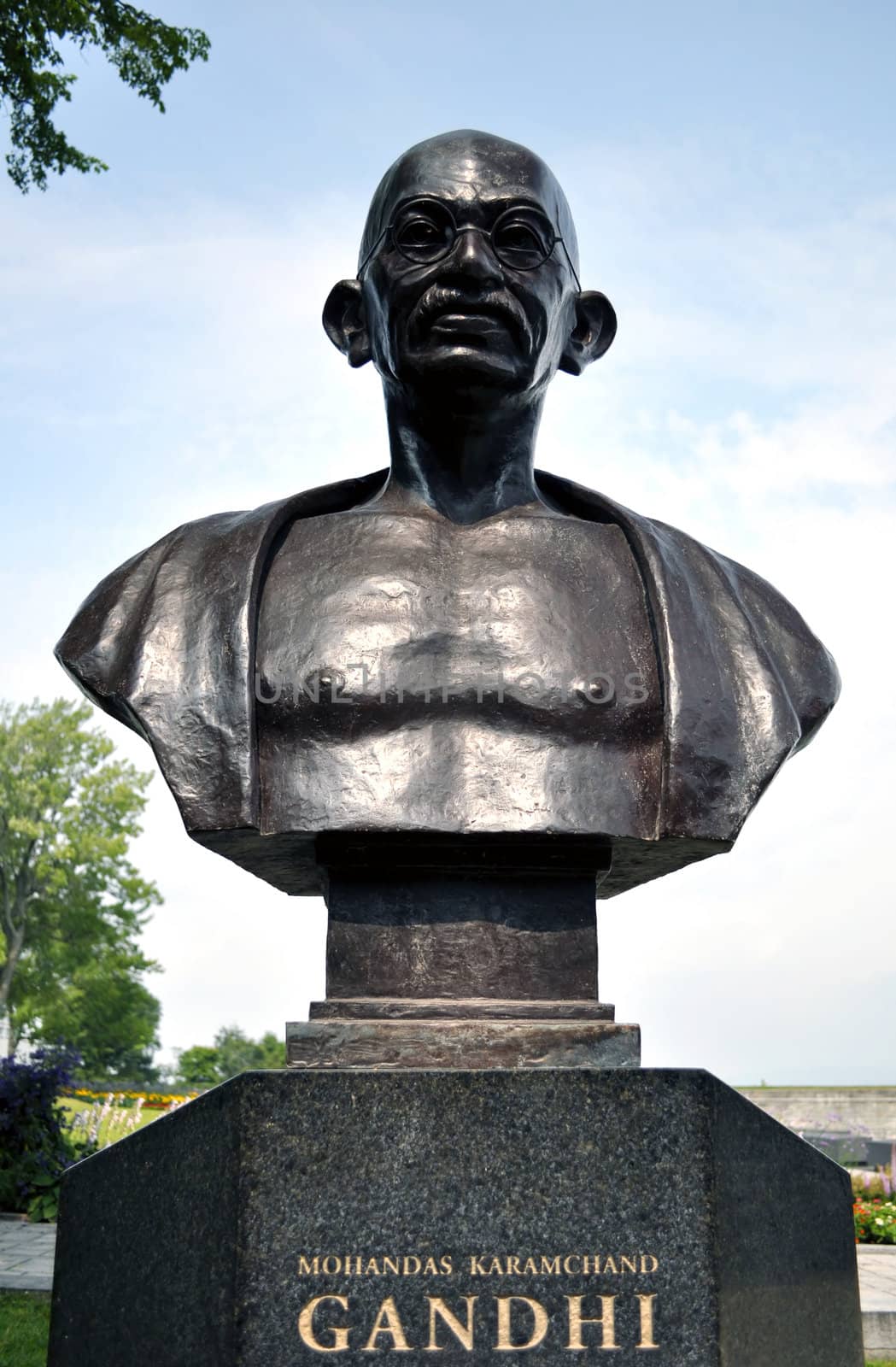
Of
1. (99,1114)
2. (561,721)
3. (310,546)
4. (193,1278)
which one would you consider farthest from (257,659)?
(99,1114)

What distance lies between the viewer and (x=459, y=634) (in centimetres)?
338

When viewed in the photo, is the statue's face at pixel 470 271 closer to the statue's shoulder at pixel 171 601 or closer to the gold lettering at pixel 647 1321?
the statue's shoulder at pixel 171 601

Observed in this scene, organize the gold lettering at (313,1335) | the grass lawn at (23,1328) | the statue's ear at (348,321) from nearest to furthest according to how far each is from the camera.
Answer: the gold lettering at (313,1335)
the statue's ear at (348,321)
the grass lawn at (23,1328)

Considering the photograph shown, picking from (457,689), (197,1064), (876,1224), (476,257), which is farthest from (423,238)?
(197,1064)

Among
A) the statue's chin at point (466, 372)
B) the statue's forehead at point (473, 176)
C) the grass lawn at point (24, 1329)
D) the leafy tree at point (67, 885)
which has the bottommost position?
the grass lawn at point (24, 1329)

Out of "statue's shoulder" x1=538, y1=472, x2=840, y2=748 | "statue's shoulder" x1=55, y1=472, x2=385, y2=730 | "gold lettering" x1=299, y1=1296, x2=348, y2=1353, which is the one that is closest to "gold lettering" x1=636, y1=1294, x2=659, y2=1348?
"gold lettering" x1=299, y1=1296, x2=348, y2=1353

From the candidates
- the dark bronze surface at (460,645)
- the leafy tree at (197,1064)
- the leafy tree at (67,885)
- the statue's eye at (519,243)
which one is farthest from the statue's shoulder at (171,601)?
the leafy tree at (197,1064)

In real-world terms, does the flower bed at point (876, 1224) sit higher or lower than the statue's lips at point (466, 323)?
lower

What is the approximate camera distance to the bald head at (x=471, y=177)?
3.52m

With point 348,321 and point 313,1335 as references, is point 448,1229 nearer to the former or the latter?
point 313,1335

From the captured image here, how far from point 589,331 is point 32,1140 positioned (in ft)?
28.1

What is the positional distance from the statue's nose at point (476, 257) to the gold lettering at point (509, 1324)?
2.32 m

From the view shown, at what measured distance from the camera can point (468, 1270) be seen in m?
2.59

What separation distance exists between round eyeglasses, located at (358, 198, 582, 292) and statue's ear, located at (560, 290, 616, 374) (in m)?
0.39
